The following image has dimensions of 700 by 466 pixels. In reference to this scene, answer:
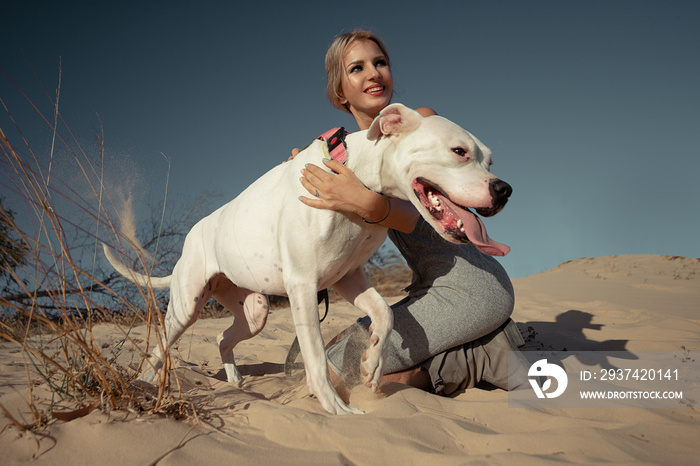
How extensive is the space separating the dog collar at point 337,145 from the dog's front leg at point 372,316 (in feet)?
2.29

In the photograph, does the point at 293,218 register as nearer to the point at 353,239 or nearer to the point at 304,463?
the point at 353,239

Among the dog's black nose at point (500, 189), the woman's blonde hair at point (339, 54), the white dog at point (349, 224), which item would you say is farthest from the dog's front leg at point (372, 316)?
the woman's blonde hair at point (339, 54)

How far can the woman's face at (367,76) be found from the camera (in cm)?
326

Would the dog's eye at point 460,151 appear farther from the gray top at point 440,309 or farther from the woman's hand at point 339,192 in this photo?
the gray top at point 440,309

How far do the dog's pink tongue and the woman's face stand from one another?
145 cm

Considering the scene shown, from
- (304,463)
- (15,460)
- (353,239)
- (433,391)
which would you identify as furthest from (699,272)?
(15,460)

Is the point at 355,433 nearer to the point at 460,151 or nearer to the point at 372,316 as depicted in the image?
the point at 372,316

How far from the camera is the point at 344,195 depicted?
2.28m

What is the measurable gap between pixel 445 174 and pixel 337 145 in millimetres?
666

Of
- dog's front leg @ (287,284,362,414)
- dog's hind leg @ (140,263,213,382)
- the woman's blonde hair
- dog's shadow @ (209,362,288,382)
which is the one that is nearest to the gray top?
dog's front leg @ (287,284,362,414)

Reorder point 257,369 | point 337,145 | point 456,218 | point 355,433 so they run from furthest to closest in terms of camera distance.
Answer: point 257,369, point 337,145, point 456,218, point 355,433

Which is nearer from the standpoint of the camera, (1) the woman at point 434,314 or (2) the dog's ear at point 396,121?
(2) the dog's ear at point 396,121

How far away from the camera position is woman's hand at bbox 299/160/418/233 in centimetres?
229

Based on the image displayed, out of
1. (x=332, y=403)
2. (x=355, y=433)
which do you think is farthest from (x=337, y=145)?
(x=355, y=433)
